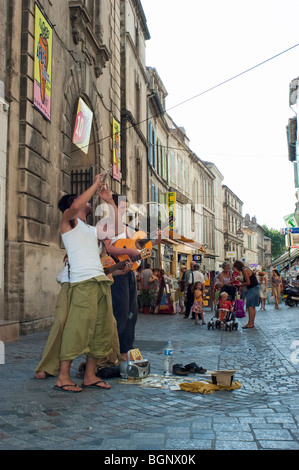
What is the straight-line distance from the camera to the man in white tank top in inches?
174

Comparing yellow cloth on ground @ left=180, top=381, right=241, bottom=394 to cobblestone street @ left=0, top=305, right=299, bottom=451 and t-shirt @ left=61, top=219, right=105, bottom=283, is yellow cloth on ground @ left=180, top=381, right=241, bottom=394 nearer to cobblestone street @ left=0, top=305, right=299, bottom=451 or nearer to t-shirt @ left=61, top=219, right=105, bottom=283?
cobblestone street @ left=0, top=305, right=299, bottom=451

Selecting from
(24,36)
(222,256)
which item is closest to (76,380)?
(24,36)

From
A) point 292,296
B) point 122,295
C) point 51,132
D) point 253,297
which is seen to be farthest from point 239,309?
point 292,296

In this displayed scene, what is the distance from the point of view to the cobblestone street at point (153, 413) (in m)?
3.02

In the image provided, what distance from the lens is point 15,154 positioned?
9.30m

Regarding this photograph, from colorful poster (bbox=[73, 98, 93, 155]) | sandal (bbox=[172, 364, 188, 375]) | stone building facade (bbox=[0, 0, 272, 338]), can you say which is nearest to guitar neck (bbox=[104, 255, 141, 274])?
sandal (bbox=[172, 364, 188, 375])

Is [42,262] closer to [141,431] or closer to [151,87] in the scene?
[141,431]

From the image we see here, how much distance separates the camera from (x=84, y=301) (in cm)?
449

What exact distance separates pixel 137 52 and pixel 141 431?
23460 millimetres

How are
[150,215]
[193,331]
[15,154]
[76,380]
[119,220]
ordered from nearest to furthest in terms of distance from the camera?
[76,380], [119,220], [15,154], [193,331], [150,215]

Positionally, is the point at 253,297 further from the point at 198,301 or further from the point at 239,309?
the point at 198,301

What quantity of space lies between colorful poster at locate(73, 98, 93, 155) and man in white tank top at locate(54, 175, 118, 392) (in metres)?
8.29

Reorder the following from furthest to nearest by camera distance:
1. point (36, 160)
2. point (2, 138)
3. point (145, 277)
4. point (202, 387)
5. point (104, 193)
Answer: point (145, 277) < point (36, 160) < point (2, 138) < point (104, 193) < point (202, 387)

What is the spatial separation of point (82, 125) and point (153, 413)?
10396 mm
